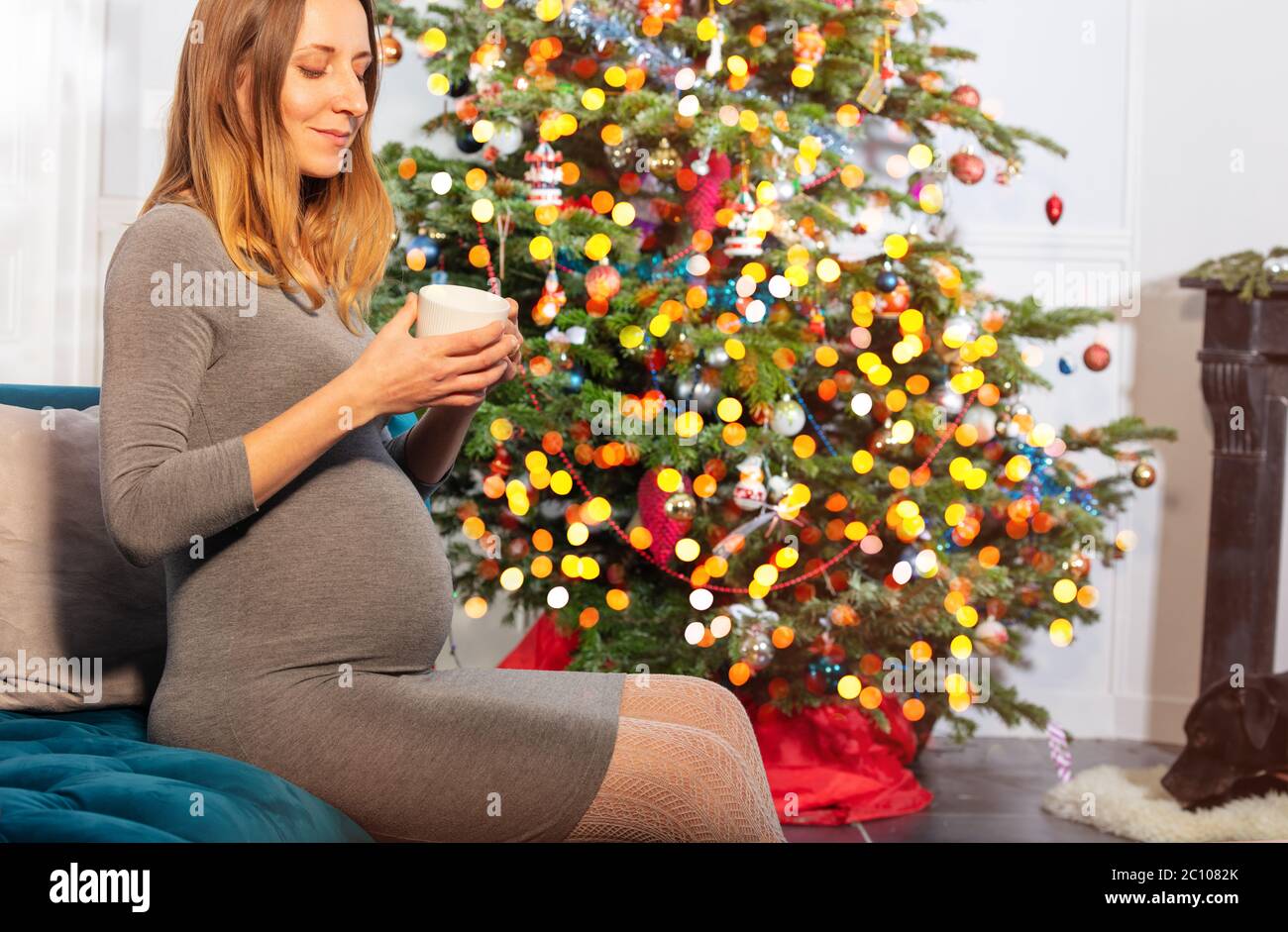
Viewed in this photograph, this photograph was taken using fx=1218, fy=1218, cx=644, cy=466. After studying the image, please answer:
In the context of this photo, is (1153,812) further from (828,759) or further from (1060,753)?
(828,759)

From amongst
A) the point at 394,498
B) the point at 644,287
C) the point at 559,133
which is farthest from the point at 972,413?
the point at 394,498

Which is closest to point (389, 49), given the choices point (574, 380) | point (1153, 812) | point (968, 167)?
point (574, 380)

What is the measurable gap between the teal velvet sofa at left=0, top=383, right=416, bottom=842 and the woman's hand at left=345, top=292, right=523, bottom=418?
36cm

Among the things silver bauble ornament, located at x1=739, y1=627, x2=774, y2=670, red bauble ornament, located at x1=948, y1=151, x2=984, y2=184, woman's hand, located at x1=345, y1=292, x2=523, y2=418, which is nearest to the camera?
woman's hand, located at x1=345, y1=292, x2=523, y2=418

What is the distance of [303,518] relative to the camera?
1219mm

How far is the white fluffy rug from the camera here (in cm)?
256

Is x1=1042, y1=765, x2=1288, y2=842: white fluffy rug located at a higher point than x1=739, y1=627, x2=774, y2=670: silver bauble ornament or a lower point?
lower

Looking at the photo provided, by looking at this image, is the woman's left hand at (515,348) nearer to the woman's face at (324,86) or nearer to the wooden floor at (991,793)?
the woman's face at (324,86)

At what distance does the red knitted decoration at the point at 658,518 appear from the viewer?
2.56 meters

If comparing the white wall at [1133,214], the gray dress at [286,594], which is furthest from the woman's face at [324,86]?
the white wall at [1133,214]

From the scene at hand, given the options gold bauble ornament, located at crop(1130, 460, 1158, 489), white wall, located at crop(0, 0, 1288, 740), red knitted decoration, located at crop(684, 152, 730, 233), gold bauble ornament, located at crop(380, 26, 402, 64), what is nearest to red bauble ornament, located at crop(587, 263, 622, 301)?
red knitted decoration, located at crop(684, 152, 730, 233)

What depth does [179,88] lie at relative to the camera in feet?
4.33

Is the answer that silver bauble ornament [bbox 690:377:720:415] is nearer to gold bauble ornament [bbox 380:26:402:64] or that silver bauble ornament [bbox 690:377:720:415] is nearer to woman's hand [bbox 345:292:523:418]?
gold bauble ornament [bbox 380:26:402:64]

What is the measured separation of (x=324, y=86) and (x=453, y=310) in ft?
1.12
